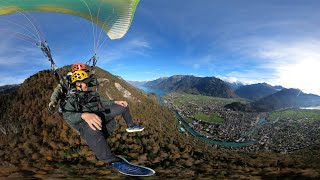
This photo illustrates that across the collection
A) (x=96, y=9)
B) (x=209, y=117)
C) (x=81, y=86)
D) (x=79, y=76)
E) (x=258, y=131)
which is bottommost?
(x=258, y=131)

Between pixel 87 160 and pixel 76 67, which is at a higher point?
pixel 76 67

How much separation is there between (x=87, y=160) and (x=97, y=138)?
125 ft

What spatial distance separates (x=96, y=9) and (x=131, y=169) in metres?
8.58

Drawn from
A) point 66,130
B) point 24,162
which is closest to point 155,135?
point 66,130

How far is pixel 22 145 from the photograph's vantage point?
146 feet

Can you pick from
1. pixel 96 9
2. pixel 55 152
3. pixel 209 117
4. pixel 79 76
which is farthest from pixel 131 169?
pixel 209 117

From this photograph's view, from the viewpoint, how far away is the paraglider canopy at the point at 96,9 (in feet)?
43.1

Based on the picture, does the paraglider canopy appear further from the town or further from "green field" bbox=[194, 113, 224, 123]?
"green field" bbox=[194, 113, 224, 123]

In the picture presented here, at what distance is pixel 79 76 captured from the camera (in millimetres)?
10477

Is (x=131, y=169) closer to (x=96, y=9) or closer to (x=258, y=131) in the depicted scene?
(x=96, y=9)

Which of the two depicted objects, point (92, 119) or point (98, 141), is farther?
point (98, 141)

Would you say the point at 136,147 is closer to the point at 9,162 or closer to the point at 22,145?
the point at 22,145

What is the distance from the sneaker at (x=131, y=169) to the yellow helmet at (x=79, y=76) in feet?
10.5

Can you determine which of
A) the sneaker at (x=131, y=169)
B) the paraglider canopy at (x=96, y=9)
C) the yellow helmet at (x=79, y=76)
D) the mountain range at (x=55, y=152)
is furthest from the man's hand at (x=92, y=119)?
the mountain range at (x=55, y=152)
